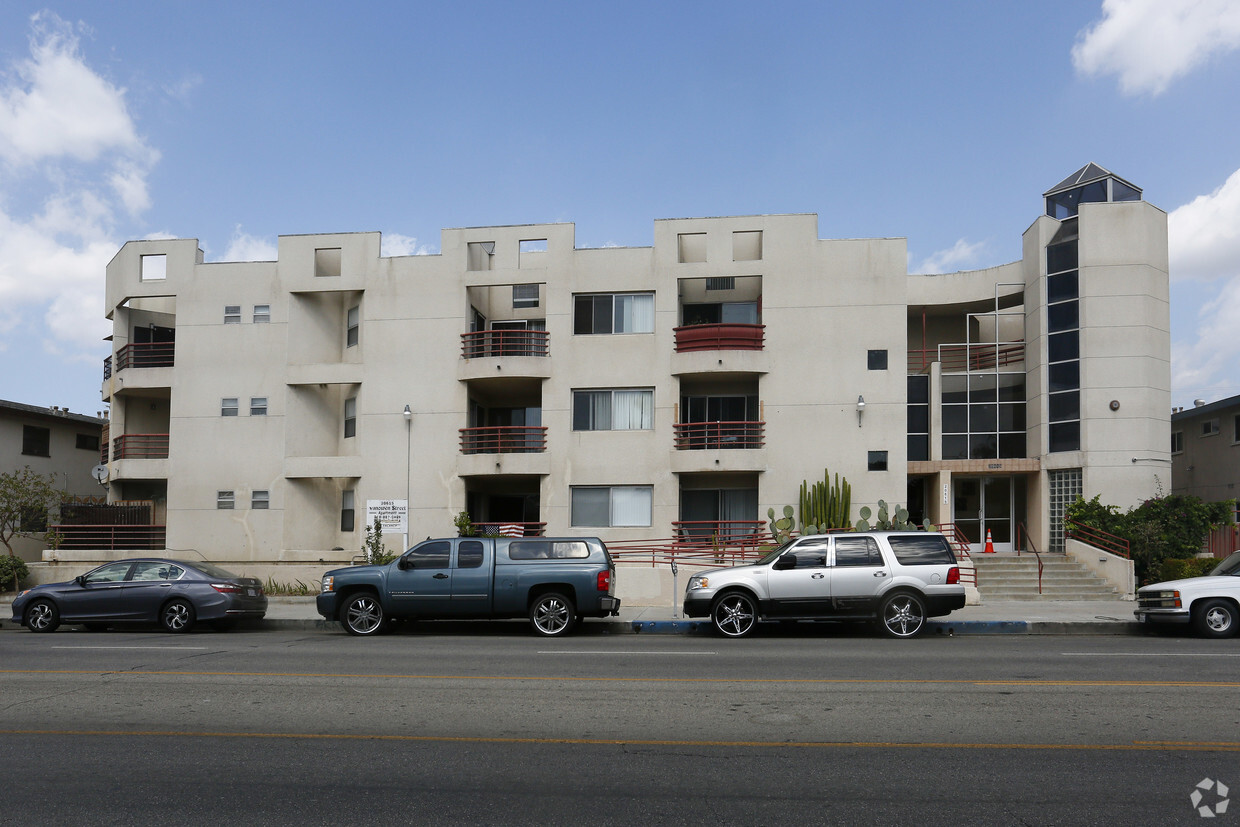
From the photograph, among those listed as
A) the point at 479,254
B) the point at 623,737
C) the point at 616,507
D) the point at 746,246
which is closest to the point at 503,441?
the point at 616,507

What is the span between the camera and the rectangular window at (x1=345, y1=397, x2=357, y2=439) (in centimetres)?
3103

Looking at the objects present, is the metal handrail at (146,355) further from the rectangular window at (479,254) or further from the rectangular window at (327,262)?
the rectangular window at (479,254)

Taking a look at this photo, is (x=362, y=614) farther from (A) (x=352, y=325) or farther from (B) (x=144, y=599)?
(A) (x=352, y=325)

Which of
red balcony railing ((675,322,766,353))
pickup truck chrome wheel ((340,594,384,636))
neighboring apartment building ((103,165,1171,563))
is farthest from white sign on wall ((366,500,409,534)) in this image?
pickup truck chrome wheel ((340,594,384,636))

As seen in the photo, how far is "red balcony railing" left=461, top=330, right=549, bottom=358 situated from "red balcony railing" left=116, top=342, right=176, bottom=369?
10322mm

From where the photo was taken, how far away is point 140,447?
33.5m

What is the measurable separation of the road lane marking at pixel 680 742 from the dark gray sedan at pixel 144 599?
998 centimetres

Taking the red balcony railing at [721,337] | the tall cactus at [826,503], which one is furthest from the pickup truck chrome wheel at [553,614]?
the red balcony railing at [721,337]

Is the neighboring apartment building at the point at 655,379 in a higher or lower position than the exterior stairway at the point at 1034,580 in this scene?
higher

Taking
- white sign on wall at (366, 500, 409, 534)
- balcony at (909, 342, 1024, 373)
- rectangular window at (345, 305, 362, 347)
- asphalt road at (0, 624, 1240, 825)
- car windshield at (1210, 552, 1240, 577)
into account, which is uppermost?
rectangular window at (345, 305, 362, 347)

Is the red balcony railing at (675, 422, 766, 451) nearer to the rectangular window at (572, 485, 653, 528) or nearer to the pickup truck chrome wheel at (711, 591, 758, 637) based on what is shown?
the rectangular window at (572, 485, 653, 528)

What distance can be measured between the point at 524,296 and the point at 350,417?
22.2ft

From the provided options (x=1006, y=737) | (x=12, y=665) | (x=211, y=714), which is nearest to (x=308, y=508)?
(x=12, y=665)

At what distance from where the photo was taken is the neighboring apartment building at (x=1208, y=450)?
1249 inches
